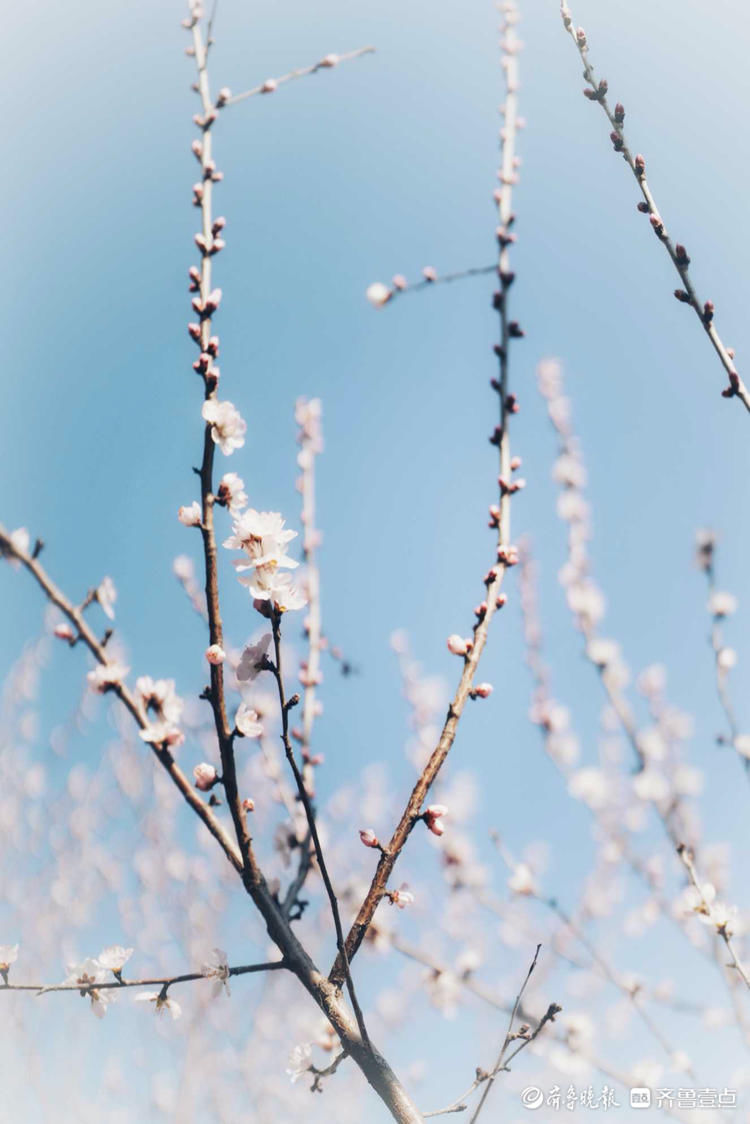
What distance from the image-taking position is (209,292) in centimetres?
229

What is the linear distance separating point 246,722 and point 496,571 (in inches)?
40.7

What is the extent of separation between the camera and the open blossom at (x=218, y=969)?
188cm

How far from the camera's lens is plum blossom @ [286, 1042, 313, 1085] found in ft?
7.01

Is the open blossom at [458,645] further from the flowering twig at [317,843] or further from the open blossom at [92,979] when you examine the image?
the open blossom at [92,979]

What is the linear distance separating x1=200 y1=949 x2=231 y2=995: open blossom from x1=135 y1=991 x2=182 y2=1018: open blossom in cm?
15

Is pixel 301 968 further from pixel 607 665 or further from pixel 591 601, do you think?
pixel 591 601

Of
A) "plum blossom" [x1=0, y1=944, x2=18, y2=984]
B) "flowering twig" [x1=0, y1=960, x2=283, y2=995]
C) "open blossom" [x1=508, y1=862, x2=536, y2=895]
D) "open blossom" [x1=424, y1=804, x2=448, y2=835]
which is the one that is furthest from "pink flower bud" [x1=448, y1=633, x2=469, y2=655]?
"open blossom" [x1=508, y1=862, x2=536, y2=895]

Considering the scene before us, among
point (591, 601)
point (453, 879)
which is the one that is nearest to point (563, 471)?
point (591, 601)

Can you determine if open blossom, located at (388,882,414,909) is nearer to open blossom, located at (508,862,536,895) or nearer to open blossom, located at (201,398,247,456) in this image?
open blossom, located at (201,398,247,456)

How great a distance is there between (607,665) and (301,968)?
2.98 m

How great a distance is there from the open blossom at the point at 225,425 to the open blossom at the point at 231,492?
0.14 m

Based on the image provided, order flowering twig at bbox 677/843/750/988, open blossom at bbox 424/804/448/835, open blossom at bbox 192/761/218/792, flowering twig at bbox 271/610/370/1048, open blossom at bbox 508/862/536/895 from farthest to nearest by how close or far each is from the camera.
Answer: open blossom at bbox 508/862/536/895
flowering twig at bbox 677/843/750/988
open blossom at bbox 424/804/448/835
open blossom at bbox 192/761/218/792
flowering twig at bbox 271/610/370/1048

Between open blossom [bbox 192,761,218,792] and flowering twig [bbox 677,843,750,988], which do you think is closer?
open blossom [bbox 192,761,218,792]

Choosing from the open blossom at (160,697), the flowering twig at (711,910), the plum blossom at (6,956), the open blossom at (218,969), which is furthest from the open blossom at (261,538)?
the flowering twig at (711,910)
